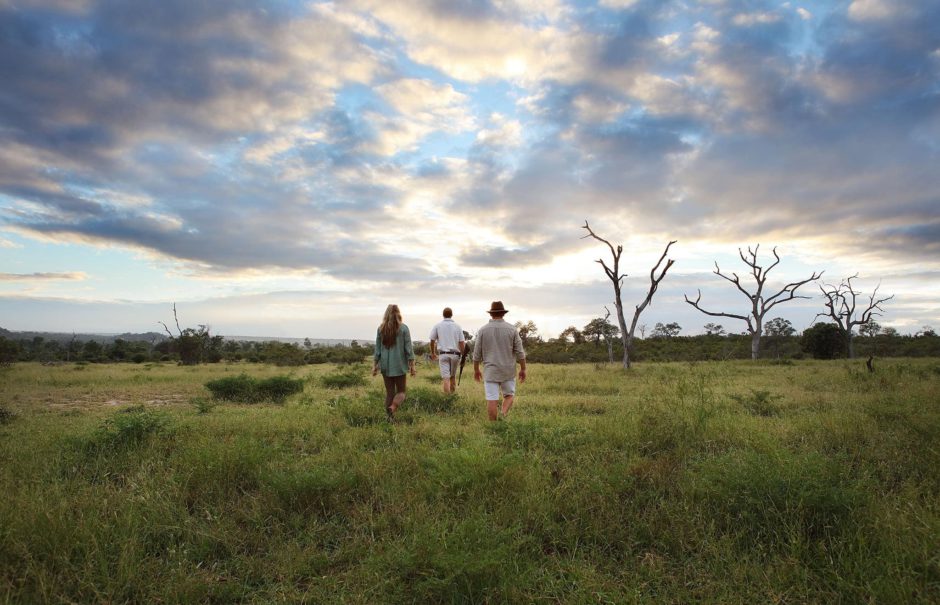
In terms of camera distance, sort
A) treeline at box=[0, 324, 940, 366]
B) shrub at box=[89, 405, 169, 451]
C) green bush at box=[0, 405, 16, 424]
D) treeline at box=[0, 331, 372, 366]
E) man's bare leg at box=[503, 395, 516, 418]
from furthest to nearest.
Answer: treeline at box=[0, 324, 940, 366], treeline at box=[0, 331, 372, 366], green bush at box=[0, 405, 16, 424], man's bare leg at box=[503, 395, 516, 418], shrub at box=[89, 405, 169, 451]

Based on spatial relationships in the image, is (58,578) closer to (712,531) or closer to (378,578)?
(378,578)

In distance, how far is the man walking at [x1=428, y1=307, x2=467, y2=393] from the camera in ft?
39.1

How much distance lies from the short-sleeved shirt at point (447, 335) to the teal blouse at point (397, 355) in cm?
339

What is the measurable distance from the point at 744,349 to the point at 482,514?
53243mm

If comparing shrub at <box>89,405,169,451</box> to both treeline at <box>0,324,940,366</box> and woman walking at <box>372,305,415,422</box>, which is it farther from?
treeline at <box>0,324,940,366</box>

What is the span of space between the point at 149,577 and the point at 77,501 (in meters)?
1.59

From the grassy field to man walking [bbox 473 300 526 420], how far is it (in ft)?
4.53

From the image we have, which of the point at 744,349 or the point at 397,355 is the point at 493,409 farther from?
the point at 744,349

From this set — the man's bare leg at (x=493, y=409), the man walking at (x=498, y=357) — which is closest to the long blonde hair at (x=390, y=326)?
the man walking at (x=498, y=357)

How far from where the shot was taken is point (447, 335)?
1200 cm

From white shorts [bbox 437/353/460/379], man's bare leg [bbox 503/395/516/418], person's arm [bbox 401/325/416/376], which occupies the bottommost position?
man's bare leg [bbox 503/395/516/418]

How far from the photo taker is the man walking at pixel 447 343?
1191 centimetres

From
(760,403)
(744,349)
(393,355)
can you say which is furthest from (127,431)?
(744,349)

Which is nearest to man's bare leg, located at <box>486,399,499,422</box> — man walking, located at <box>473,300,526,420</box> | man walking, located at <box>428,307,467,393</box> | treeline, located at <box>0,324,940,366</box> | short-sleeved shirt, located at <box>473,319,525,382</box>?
man walking, located at <box>473,300,526,420</box>
